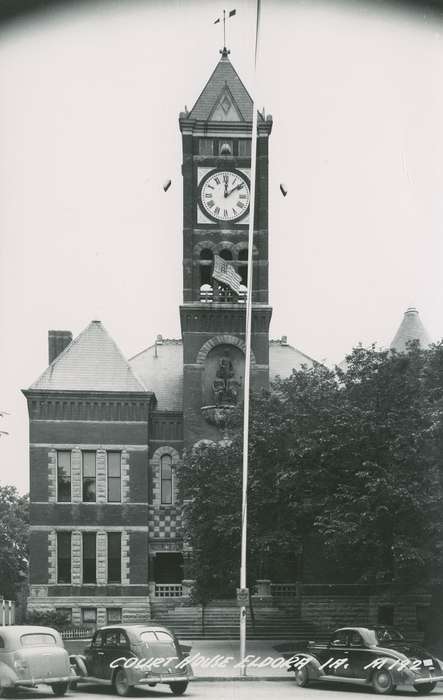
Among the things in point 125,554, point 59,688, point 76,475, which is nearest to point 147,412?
point 76,475

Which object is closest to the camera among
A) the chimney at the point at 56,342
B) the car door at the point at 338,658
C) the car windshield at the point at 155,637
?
the car windshield at the point at 155,637

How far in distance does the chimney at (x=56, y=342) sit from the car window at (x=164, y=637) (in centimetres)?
2710

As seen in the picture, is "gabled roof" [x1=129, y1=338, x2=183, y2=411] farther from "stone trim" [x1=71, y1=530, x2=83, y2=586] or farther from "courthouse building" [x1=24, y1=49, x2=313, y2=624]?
"stone trim" [x1=71, y1=530, x2=83, y2=586]

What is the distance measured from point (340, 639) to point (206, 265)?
2575cm

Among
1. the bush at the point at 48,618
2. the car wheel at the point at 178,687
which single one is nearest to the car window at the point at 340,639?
the car wheel at the point at 178,687

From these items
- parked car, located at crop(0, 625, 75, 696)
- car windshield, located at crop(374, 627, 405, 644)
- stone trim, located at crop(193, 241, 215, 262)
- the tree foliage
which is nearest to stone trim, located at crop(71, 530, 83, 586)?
the tree foliage

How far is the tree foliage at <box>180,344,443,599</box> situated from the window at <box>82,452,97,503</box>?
8.84 metres

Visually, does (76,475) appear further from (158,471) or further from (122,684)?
(122,684)

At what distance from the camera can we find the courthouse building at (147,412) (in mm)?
46000

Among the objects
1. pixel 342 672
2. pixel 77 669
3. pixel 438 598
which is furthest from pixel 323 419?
pixel 77 669

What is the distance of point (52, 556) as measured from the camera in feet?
151

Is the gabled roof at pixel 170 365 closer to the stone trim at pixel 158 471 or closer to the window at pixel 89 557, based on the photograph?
the stone trim at pixel 158 471

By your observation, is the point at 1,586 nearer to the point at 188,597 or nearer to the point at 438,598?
the point at 188,597

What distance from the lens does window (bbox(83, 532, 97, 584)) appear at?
1810 inches
